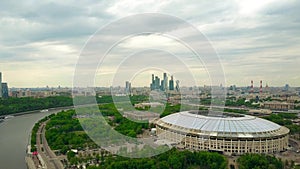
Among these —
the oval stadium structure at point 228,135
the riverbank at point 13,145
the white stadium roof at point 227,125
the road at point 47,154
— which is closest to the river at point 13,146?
the riverbank at point 13,145

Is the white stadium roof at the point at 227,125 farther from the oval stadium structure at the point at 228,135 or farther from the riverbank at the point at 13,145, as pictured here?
the riverbank at the point at 13,145

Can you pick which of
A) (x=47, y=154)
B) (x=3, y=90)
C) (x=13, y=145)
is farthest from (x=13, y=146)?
(x=3, y=90)

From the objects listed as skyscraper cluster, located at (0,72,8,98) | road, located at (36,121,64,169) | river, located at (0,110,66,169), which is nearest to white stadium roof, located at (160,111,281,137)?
road, located at (36,121,64,169)

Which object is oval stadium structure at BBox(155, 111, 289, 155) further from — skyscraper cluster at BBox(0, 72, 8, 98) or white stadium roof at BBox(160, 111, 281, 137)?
skyscraper cluster at BBox(0, 72, 8, 98)

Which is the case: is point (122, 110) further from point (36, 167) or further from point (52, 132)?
point (36, 167)

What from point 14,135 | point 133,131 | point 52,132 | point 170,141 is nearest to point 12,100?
point 14,135

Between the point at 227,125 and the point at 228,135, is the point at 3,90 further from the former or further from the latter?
the point at 228,135

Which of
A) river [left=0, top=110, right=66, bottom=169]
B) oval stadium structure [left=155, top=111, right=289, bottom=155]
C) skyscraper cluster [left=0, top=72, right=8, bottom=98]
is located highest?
skyscraper cluster [left=0, top=72, right=8, bottom=98]

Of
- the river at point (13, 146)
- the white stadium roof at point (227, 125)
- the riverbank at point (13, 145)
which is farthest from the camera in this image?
the white stadium roof at point (227, 125)
